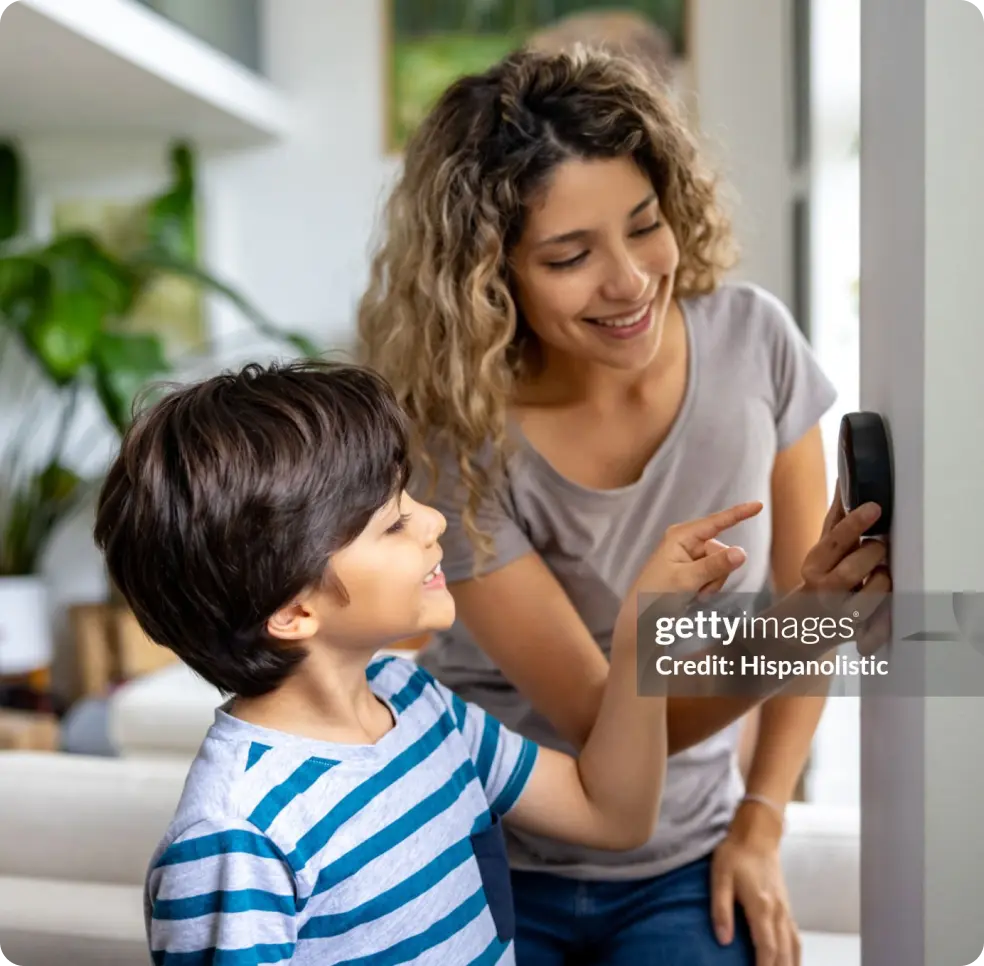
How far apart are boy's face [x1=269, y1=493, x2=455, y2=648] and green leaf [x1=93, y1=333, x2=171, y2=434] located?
2732mm

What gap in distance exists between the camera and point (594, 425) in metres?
1.25

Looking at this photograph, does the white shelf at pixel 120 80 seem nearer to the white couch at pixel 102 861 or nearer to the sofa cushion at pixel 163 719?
the sofa cushion at pixel 163 719

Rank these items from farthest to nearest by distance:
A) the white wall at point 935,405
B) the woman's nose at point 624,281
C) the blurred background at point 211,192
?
the blurred background at point 211,192, the woman's nose at point 624,281, the white wall at point 935,405

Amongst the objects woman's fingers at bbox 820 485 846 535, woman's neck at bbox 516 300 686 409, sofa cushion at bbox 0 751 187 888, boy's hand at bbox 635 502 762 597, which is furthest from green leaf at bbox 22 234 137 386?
woman's fingers at bbox 820 485 846 535

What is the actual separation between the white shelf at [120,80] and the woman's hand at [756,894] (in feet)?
8.07

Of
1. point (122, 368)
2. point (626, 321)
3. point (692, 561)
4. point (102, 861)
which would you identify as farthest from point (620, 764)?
point (122, 368)

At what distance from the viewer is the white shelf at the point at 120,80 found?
117 inches

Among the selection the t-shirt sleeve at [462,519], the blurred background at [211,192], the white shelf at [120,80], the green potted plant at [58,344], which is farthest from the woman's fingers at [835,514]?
the green potted plant at [58,344]

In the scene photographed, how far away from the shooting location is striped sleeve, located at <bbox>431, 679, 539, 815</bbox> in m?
1.06

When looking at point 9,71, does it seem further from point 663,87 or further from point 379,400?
point 379,400

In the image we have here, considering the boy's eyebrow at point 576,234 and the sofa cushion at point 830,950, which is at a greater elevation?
the boy's eyebrow at point 576,234

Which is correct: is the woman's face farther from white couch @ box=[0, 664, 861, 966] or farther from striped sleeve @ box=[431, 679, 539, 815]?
white couch @ box=[0, 664, 861, 966]

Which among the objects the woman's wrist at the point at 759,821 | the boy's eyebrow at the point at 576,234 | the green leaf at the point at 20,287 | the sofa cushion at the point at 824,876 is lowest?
the sofa cushion at the point at 824,876

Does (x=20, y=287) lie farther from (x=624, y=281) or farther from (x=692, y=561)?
(x=692, y=561)
